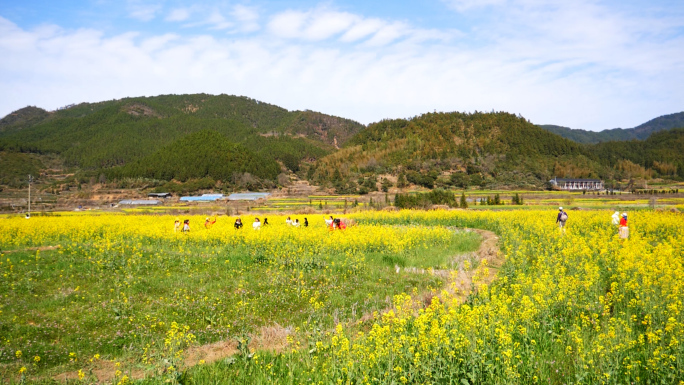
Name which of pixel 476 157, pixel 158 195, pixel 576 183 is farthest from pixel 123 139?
pixel 576 183

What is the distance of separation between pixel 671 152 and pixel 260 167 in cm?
13245

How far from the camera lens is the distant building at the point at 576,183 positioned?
289ft

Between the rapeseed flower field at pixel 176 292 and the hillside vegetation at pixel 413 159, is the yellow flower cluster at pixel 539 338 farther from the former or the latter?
the hillside vegetation at pixel 413 159

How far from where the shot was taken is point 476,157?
101 metres

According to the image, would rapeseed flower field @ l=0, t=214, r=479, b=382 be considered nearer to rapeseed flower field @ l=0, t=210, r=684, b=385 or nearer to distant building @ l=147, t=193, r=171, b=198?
rapeseed flower field @ l=0, t=210, r=684, b=385

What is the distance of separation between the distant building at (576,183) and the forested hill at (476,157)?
3.25 metres

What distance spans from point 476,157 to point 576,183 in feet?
77.9

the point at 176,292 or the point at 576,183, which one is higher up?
the point at 576,183

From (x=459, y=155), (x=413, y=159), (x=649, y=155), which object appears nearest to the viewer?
(x=413, y=159)

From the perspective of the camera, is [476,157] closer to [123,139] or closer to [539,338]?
[539,338]

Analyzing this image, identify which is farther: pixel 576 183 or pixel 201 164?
pixel 201 164

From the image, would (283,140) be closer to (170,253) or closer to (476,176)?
(476,176)

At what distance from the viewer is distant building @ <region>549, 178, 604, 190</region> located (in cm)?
8803

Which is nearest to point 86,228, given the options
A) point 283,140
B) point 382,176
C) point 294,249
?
point 294,249
